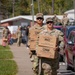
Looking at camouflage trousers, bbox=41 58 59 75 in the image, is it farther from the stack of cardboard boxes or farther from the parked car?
the parked car

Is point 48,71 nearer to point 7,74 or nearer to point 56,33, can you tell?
point 56,33

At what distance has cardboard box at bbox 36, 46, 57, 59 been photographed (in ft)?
35.7

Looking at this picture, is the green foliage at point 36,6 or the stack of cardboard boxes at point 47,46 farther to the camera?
the green foliage at point 36,6

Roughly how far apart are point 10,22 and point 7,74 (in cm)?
5731

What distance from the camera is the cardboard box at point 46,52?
1088 centimetres

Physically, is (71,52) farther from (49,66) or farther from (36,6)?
(36,6)

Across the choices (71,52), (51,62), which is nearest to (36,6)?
(71,52)

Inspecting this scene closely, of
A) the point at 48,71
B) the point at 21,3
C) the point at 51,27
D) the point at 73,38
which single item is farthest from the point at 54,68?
the point at 21,3

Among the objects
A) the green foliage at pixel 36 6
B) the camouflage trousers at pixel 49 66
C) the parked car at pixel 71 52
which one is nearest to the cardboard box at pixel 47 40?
the camouflage trousers at pixel 49 66

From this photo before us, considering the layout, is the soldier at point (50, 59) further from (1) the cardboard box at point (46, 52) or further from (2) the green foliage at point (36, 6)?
(2) the green foliage at point (36, 6)

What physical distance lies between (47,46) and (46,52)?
0.15m

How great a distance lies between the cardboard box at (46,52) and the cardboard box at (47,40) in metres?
0.10

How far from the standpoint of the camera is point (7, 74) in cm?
1552

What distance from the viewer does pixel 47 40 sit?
1099cm
